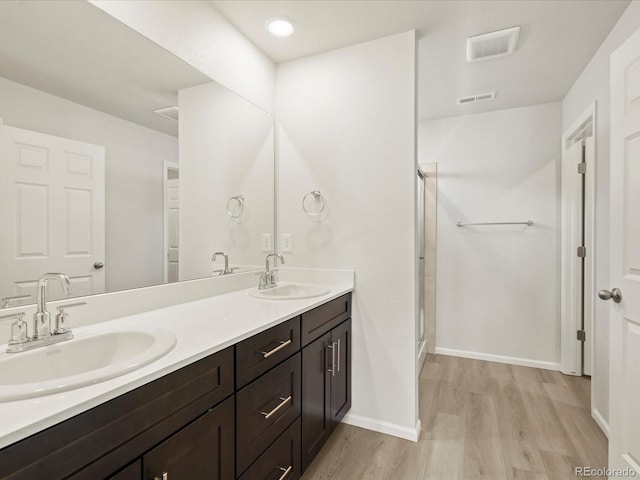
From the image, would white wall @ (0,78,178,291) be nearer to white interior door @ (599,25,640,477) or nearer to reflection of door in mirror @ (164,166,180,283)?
reflection of door in mirror @ (164,166,180,283)

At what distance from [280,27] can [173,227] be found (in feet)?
4.37

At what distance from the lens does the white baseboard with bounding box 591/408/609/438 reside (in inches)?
75.8

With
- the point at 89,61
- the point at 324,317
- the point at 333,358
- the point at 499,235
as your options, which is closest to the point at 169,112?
the point at 89,61

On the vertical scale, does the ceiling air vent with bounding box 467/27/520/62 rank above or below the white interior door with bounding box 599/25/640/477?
above

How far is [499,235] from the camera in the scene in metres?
3.08

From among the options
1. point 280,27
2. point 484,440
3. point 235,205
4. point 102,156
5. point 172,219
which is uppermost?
point 280,27

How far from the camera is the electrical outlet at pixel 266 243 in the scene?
2.22m

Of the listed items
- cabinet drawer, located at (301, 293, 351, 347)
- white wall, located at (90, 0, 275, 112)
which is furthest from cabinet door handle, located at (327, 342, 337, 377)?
white wall, located at (90, 0, 275, 112)

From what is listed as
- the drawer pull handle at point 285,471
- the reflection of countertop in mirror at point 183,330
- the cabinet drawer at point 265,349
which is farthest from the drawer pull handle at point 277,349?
the drawer pull handle at point 285,471

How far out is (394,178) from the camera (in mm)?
1957

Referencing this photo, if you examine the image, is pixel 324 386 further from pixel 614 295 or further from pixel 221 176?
pixel 614 295

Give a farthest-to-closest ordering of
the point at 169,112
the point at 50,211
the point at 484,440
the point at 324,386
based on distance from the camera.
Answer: the point at 484,440 < the point at 324,386 < the point at 169,112 < the point at 50,211

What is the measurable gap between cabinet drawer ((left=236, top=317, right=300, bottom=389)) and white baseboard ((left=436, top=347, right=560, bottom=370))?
2.36 meters

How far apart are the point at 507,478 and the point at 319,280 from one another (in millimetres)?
1427
